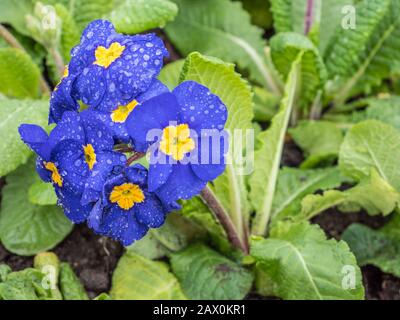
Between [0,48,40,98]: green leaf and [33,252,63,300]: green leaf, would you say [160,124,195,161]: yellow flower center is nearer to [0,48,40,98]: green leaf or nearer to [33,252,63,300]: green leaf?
[33,252,63,300]: green leaf

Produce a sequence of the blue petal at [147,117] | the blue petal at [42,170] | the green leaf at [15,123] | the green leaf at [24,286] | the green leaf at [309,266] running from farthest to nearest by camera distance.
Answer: the green leaf at [15,123], the green leaf at [24,286], the green leaf at [309,266], the blue petal at [42,170], the blue petal at [147,117]

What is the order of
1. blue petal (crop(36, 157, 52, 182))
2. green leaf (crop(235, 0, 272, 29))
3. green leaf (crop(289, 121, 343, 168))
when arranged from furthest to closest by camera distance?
green leaf (crop(235, 0, 272, 29)) → green leaf (crop(289, 121, 343, 168)) → blue petal (crop(36, 157, 52, 182))

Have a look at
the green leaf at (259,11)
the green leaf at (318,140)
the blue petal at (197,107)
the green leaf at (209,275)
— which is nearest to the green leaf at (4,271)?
the green leaf at (209,275)

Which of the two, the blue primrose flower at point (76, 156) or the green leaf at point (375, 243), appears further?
the green leaf at point (375, 243)

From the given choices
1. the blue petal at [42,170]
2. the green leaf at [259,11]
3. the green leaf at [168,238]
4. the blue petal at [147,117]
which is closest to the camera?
the blue petal at [147,117]

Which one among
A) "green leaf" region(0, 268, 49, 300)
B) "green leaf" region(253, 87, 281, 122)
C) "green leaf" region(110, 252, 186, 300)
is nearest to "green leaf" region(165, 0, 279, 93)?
"green leaf" region(253, 87, 281, 122)

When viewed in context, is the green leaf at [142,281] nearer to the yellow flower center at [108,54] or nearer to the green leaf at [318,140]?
the green leaf at [318,140]
